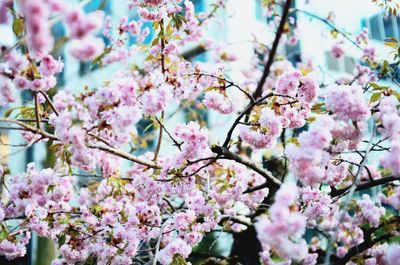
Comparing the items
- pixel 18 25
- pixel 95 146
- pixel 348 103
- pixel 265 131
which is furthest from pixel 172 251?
pixel 18 25

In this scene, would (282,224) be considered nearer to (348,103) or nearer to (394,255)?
(394,255)

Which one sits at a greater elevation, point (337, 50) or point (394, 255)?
point (337, 50)

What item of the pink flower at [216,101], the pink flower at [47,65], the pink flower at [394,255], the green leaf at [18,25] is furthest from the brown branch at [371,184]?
the green leaf at [18,25]

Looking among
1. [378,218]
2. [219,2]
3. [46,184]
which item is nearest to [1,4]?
[46,184]

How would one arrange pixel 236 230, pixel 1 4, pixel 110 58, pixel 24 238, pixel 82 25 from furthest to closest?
pixel 110 58 → pixel 236 230 → pixel 24 238 → pixel 1 4 → pixel 82 25

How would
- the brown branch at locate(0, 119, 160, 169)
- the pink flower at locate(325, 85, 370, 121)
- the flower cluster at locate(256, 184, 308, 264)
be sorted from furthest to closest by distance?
1. the brown branch at locate(0, 119, 160, 169)
2. the pink flower at locate(325, 85, 370, 121)
3. the flower cluster at locate(256, 184, 308, 264)

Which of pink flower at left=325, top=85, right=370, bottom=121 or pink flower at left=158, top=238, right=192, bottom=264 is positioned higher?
pink flower at left=325, top=85, right=370, bottom=121

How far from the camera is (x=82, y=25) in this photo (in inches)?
65.2

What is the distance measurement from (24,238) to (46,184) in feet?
2.48

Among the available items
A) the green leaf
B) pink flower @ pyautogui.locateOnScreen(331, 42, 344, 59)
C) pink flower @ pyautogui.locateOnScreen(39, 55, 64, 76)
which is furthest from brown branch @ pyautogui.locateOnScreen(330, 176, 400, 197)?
pink flower @ pyautogui.locateOnScreen(331, 42, 344, 59)

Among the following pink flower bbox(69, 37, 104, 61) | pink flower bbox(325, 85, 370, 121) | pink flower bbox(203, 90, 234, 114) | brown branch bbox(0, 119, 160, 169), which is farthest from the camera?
pink flower bbox(203, 90, 234, 114)

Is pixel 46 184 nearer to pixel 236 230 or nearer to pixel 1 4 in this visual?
pixel 1 4

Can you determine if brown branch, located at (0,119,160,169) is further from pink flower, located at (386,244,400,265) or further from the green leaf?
pink flower, located at (386,244,400,265)

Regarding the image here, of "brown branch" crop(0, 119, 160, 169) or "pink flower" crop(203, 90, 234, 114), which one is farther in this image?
"pink flower" crop(203, 90, 234, 114)
